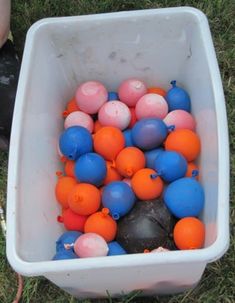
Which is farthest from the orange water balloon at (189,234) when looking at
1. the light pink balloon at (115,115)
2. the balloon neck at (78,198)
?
the light pink balloon at (115,115)

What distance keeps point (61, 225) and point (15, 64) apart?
0.49m

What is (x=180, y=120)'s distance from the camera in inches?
49.3

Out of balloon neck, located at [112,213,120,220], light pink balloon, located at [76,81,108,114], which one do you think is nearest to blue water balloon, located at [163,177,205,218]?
balloon neck, located at [112,213,120,220]

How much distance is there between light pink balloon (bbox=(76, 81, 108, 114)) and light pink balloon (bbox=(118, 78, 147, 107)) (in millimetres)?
48

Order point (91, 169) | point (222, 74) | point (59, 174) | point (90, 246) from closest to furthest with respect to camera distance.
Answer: point (90, 246)
point (91, 169)
point (59, 174)
point (222, 74)

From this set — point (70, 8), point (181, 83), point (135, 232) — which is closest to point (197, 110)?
point (181, 83)

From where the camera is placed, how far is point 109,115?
128cm

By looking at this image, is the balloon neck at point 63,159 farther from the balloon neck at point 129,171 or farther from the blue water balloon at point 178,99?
the blue water balloon at point 178,99

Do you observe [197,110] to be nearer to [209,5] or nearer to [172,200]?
[172,200]

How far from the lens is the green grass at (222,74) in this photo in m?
1.16

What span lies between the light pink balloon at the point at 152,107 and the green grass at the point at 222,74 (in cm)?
23

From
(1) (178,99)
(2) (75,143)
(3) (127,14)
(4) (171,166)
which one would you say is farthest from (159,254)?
(3) (127,14)

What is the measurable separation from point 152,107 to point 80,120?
19cm

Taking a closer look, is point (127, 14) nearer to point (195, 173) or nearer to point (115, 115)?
point (115, 115)
